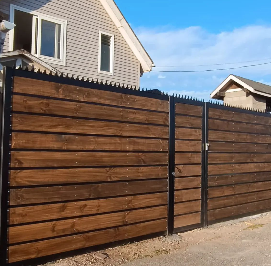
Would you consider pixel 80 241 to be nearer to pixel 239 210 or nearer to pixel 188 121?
pixel 188 121

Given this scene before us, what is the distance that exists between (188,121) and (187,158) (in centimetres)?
69

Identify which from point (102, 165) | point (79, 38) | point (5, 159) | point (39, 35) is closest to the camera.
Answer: point (5, 159)

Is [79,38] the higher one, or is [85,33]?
[85,33]

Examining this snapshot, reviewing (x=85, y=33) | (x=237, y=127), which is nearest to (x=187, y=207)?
(x=237, y=127)

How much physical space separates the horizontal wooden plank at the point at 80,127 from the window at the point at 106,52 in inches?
325

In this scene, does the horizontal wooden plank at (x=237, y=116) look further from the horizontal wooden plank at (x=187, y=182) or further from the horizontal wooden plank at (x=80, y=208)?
the horizontal wooden plank at (x=80, y=208)

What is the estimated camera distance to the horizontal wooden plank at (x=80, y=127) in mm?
4194

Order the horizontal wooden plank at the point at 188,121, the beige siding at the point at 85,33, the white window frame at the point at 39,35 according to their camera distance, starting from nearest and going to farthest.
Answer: the horizontal wooden plank at the point at 188,121 < the white window frame at the point at 39,35 < the beige siding at the point at 85,33

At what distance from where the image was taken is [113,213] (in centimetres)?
509

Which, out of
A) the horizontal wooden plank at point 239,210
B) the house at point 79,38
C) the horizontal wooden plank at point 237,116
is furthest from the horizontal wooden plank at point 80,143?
the house at point 79,38

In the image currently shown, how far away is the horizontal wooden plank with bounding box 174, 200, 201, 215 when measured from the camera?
6148 mm

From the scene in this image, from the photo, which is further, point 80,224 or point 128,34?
point 128,34

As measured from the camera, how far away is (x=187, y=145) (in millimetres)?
6441

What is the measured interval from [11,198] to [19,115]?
0.97 m
